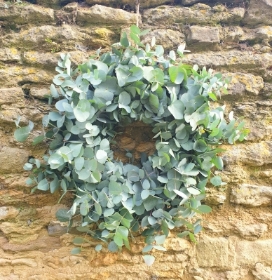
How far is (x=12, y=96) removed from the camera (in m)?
1.41

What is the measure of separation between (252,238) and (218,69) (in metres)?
0.81

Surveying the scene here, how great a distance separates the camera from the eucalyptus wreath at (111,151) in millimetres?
1213

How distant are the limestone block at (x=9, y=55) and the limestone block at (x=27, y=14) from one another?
154mm

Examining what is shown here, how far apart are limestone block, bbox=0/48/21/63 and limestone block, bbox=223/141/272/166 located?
106cm

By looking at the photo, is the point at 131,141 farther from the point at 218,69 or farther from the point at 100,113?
the point at 218,69

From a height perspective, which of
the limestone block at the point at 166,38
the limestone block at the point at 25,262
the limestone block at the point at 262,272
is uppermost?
the limestone block at the point at 166,38

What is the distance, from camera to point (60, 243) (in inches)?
53.9

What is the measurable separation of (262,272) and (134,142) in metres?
0.82

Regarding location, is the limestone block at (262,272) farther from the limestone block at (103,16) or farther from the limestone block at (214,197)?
the limestone block at (103,16)

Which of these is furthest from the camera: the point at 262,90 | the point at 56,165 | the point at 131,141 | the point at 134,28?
the point at 262,90

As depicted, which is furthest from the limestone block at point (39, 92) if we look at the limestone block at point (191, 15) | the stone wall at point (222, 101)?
the limestone block at point (191, 15)

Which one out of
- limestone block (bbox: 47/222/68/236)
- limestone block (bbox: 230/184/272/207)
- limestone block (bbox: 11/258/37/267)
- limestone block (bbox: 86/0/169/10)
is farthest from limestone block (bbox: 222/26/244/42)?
limestone block (bbox: 11/258/37/267)

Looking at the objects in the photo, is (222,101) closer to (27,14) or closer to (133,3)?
(133,3)

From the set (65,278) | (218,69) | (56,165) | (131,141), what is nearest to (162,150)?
(131,141)
